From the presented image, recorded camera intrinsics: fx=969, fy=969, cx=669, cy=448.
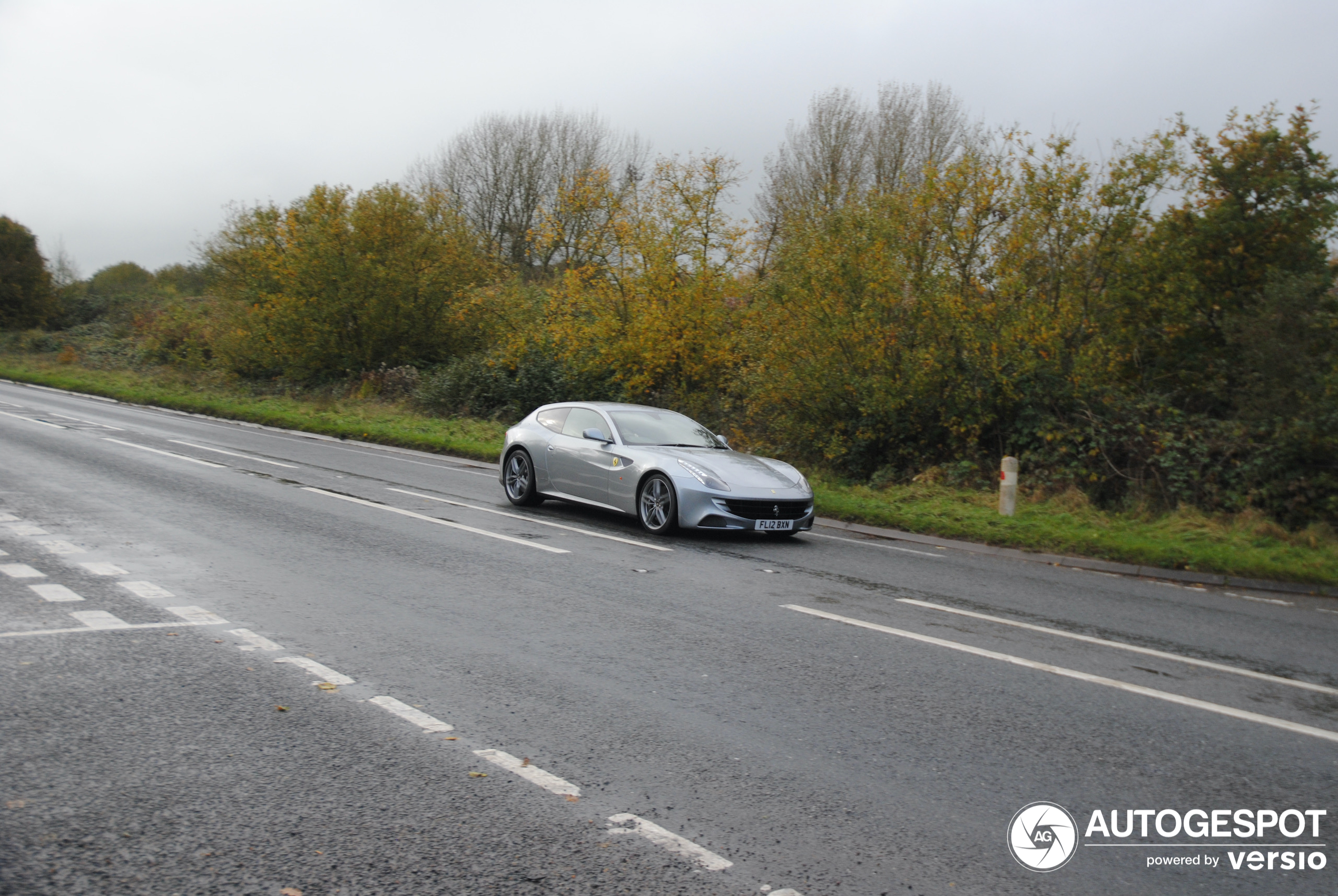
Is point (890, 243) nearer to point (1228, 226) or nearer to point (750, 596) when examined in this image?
point (1228, 226)

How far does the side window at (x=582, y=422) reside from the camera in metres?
12.1

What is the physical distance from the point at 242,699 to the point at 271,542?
4.66m

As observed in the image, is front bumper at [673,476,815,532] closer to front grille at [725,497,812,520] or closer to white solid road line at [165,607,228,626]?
front grille at [725,497,812,520]

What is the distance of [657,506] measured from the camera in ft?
35.7

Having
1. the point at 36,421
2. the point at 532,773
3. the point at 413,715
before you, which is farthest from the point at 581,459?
the point at 36,421

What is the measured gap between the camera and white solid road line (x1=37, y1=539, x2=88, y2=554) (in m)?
8.01

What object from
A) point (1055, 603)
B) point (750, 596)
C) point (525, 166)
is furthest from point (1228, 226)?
point (525, 166)

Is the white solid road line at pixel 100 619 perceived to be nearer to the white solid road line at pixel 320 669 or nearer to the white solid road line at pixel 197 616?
the white solid road line at pixel 197 616

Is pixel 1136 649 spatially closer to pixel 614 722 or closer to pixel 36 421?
pixel 614 722

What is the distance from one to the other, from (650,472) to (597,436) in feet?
3.15

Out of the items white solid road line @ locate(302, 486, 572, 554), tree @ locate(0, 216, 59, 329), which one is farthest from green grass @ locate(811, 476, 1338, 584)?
tree @ locate(0, 216, 59, 329)

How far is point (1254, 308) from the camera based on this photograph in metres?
16.5

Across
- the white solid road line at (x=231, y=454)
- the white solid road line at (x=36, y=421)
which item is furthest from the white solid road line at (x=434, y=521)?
the white solid road line at (x=36, y=421)

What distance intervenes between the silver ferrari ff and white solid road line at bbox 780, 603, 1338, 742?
3372 millimetres
